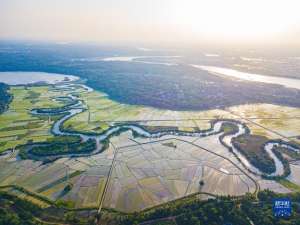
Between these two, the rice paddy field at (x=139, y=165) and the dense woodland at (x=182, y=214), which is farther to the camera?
the rice paddy field at (x=139, y=165)

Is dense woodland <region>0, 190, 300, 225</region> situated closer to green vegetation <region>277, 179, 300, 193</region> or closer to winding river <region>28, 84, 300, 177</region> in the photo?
green vegetation <region>277, 179, 300, 193</region>

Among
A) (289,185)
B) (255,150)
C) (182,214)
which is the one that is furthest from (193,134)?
(182,214)

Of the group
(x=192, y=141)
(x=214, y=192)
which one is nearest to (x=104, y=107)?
(x=192, y=141)

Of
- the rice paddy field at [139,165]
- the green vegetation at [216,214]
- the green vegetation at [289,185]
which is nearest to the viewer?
the green vegetation at [216,214]

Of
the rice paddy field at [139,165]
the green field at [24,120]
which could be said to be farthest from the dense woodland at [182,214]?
the green field at [24,120]

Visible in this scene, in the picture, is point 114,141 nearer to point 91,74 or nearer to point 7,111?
point 7,111

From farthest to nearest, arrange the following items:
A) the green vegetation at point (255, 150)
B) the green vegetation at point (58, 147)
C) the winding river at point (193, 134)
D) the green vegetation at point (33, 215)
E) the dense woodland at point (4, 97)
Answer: the dense woodland at point (4, 97) → the green vegetation at point (58, 147) → the winding river at point (193, 134) → the green vegetation at point (255, 150) → the green vegetation at point (33, 215)

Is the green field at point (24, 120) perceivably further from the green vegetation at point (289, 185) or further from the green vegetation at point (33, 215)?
the green vegetation at point (289, 185)

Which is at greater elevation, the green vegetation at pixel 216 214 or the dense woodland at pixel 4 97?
the dense woodland at pixel 4 97

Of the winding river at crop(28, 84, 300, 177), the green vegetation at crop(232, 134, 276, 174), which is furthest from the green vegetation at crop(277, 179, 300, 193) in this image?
the green vegetation at crop(232, 134, 276, 174)
